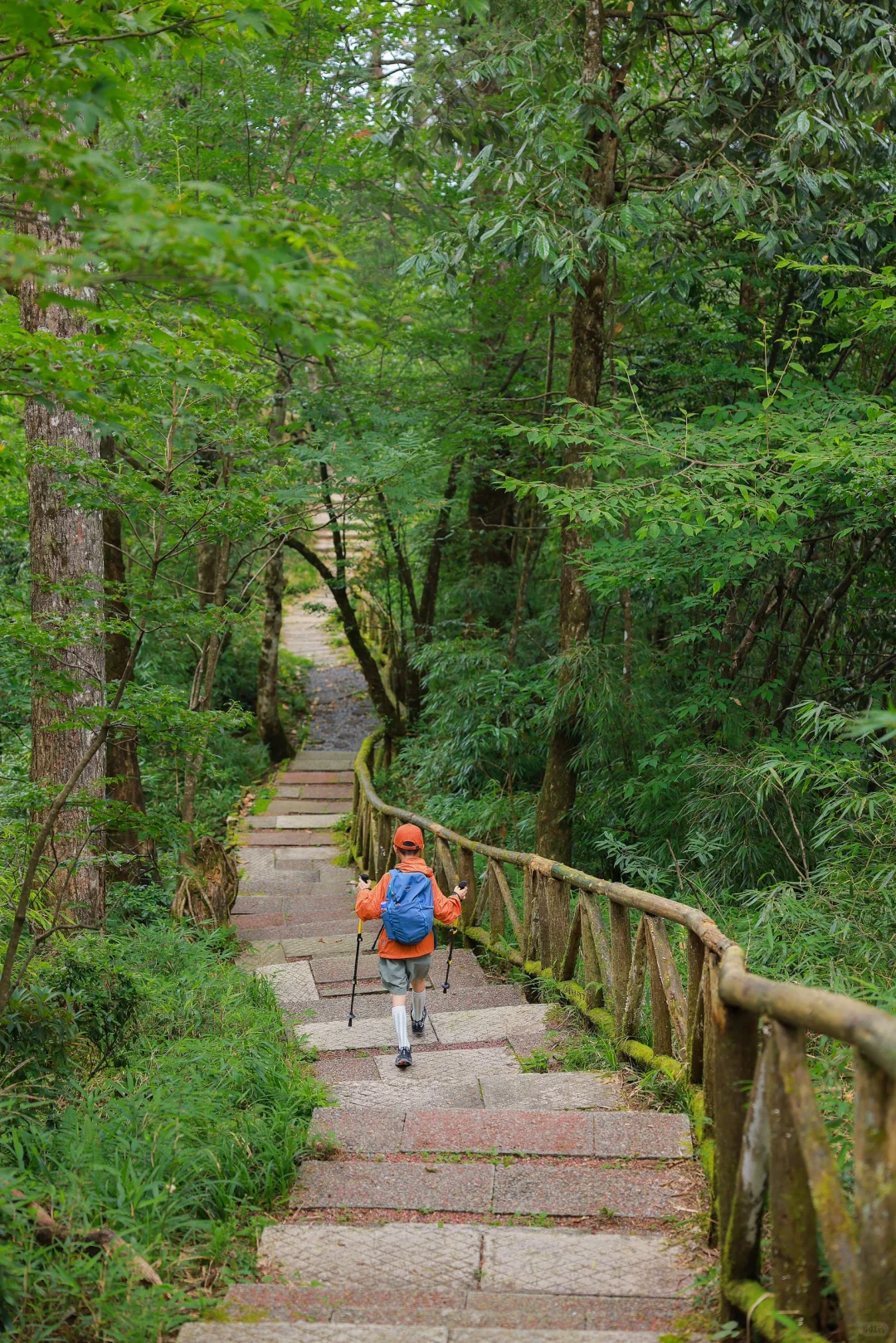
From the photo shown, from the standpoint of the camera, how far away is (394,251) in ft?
39.3

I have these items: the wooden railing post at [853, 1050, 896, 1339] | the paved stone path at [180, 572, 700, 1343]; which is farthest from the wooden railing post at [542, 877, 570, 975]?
the wooden railing post at [853, 1050, 896, 1339]

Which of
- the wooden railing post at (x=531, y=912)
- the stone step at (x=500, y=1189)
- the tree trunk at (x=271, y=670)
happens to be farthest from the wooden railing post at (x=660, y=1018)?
the tree trunk at (x=271, y=670)

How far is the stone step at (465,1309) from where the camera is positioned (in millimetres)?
2803

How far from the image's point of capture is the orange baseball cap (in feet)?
19.0

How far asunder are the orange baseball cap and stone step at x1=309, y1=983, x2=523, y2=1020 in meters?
1.24

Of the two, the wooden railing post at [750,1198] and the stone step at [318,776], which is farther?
the stone step at [318,776]

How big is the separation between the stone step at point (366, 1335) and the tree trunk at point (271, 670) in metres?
12.0

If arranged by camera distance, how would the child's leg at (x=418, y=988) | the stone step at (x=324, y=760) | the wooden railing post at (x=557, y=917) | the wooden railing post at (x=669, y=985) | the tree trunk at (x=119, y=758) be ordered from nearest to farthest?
the wooden railing post at (x=669, y=985) → the child's leg at (x=418, y=988) → the wooden railing post at (x=557, y=917) → the tree trunk at (x=119, y=758) → the stone step at (x=324, y=760)

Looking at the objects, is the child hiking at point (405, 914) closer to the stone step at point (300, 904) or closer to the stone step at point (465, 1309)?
the stone step at point (465, 1309)

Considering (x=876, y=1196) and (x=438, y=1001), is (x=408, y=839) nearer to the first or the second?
(x=438, y=1001)

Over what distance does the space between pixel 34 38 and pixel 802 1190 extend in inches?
145

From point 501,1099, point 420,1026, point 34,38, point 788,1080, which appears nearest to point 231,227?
point 34,38

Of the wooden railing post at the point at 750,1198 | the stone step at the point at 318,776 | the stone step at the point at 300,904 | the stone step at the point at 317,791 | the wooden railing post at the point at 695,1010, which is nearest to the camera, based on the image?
the wooden railing post at the point at 750,1198

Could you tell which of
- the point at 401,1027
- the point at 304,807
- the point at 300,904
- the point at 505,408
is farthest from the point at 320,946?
the point at 304,807
